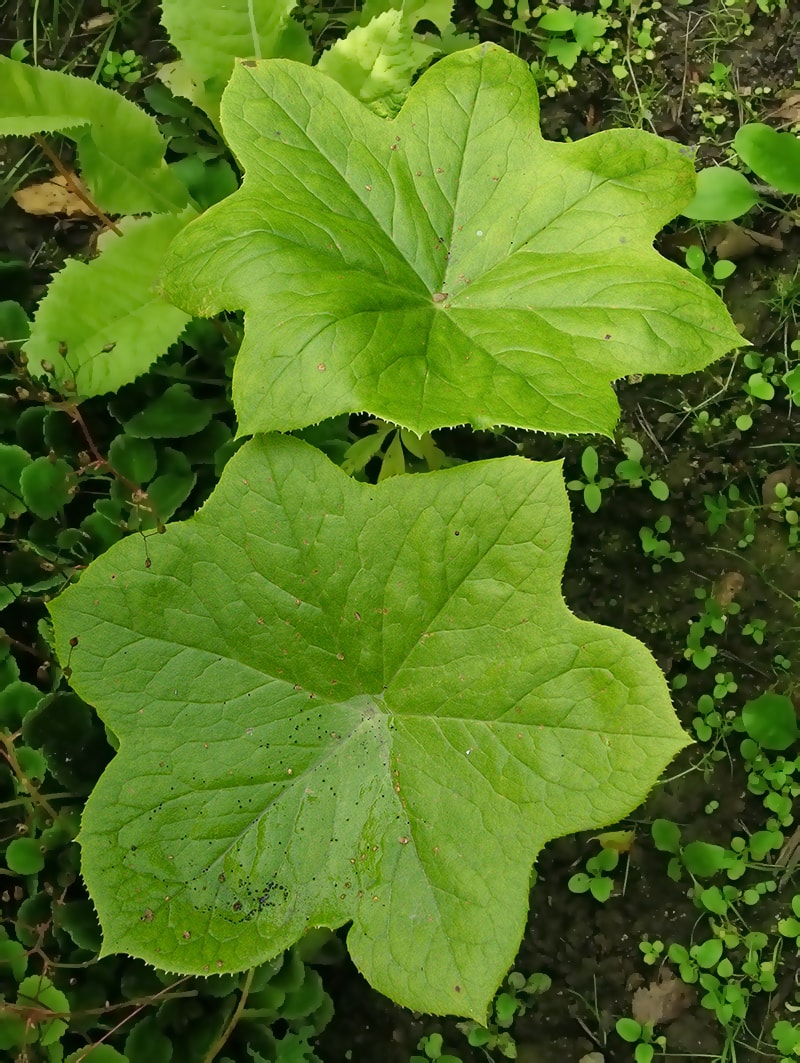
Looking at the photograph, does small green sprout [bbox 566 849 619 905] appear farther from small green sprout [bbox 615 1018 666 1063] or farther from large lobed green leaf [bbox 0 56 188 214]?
large lobed green leaf [bbox 0 56 188 214]

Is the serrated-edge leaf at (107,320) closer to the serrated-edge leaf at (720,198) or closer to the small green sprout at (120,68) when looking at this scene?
the small green sprout at (120,68)

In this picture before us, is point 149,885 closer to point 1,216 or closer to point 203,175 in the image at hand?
point 203,175

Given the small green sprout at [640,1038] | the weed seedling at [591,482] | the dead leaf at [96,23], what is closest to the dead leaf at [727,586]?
the weed seedling at [591,482]

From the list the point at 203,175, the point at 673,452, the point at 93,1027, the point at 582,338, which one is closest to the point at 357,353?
the point at 582,338

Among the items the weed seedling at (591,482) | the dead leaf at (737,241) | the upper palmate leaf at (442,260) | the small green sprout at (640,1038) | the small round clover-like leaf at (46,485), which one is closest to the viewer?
the upper palmate leaf at (442,260)

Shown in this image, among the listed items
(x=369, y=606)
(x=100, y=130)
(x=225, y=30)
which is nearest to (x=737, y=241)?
(x=225, y=30)
